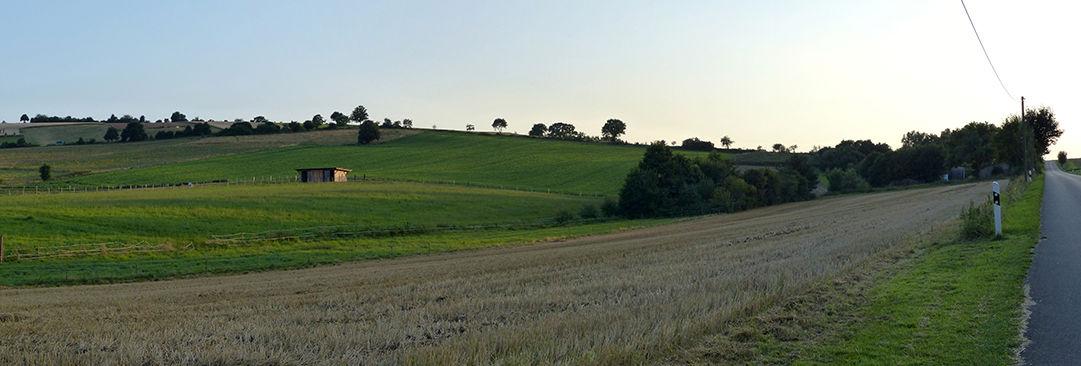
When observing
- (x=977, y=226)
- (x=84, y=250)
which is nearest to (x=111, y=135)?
(x=84, y=250)

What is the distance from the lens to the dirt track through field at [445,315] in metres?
8.00

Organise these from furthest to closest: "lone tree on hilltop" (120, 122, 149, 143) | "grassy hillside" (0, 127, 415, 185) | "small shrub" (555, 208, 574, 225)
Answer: "lone tree on hilltop" (120, 122, 149, 143), "grassy hillside" (0, 127, 415, 185), "small shrub" (555, 208, 574, 225)

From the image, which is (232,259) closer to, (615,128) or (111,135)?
(111,135)

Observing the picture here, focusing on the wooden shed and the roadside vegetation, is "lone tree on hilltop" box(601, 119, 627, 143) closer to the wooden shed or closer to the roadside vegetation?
the roadside vegetation

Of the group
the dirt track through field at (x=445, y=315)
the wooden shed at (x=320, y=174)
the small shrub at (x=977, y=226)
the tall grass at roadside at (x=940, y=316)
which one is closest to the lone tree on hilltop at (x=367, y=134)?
the wooden shed at (x=320, y=174)

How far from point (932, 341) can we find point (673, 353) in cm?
292

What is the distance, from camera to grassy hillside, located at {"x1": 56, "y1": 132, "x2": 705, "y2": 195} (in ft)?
329

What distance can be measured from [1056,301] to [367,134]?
154548 mm

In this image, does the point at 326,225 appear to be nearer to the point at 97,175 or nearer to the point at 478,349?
the point at 478,349

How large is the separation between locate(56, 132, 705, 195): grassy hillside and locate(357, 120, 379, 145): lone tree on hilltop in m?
4.59

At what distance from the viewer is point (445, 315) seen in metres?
11.6

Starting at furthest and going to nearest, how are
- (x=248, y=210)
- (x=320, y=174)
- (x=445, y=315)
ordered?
(x=320, y=174)
(x=248, y=210)
(x=445, y=315)

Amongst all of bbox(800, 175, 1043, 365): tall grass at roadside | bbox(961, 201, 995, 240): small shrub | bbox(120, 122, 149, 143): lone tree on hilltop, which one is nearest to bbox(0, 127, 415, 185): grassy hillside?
bbox(120, 122, 149, 143): lone tree on hilltop

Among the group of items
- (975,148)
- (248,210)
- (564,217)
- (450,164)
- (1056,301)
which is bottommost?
(564,217)
